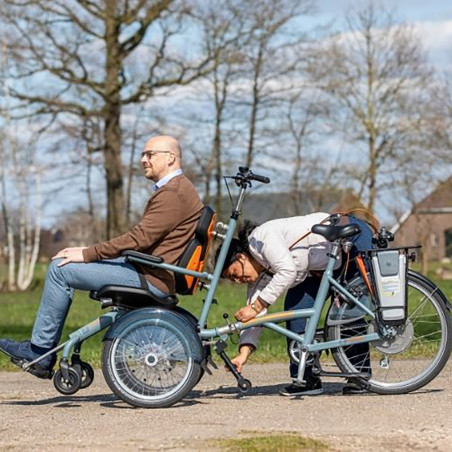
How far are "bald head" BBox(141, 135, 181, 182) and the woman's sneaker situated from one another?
157cm

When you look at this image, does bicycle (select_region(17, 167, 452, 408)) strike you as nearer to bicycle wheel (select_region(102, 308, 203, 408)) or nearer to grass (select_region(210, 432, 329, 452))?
bicycle wheel (select_region(102, 308, 203, 408))

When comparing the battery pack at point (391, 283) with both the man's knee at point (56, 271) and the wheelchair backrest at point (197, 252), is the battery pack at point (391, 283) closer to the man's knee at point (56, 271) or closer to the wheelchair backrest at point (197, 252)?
the wheelchair backrest at point (197, 252)

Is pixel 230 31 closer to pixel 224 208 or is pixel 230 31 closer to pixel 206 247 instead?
pixel 224 208

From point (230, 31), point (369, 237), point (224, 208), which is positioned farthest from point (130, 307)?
point (224, 208)

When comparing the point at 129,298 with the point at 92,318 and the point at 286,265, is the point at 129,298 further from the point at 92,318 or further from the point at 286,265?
the point at 92,318

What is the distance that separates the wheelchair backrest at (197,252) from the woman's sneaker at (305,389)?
0.91 meters

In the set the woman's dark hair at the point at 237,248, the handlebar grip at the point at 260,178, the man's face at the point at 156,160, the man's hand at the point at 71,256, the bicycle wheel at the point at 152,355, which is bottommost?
the bicycle wheel at the point at 152,355

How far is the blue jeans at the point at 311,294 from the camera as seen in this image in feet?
22.6

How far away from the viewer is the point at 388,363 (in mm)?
6797

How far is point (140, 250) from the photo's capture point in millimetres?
6672

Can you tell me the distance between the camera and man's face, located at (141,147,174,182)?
22.2 feet

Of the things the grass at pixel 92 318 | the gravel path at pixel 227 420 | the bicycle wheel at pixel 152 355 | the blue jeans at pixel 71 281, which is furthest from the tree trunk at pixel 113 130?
the bicycle wheel at pixel 152 355

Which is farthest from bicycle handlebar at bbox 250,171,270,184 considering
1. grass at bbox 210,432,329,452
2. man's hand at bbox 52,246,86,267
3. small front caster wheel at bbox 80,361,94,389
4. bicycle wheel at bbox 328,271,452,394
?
grass at bbox 210,432,329,452

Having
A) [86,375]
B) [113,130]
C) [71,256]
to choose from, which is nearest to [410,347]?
[86,375]
